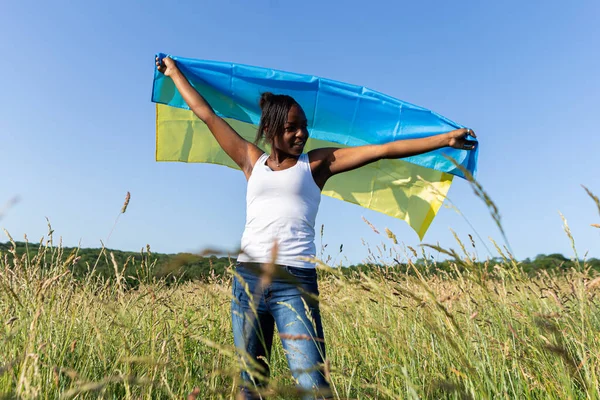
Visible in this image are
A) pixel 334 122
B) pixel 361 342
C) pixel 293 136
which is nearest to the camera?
pixel 293 136

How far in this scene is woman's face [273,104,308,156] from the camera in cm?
280

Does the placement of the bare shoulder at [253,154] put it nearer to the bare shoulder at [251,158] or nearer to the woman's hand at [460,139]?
the bare shoulder at [251,158]

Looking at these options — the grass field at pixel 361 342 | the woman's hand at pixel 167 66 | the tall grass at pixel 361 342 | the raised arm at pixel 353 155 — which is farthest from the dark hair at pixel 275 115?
the woman's hand at pixel 167 66

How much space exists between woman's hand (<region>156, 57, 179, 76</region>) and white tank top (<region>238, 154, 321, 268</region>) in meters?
1.96

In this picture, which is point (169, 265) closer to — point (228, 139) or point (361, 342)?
point (228, 139)

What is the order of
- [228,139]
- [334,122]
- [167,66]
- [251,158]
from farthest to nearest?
1. [334,122]
2. [167,66]
3. [228,139]
4. [251,158]

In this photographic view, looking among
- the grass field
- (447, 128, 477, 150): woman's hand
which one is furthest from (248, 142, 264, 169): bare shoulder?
(447, 128, 477, 150): woman's hand

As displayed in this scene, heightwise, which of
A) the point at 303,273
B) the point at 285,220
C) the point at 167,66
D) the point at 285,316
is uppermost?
the point at 167,66

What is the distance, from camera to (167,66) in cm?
428

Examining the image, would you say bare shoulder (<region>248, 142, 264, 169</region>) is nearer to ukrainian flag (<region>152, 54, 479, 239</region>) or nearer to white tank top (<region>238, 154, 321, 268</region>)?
white tank top (<region>238, 154, 321, 268</region>)

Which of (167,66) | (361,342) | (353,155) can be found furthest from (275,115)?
(167,66)

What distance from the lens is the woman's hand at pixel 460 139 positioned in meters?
3.03

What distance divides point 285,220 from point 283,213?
40 mm

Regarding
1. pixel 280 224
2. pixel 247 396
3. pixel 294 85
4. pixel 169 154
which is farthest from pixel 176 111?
pixel 247 396
